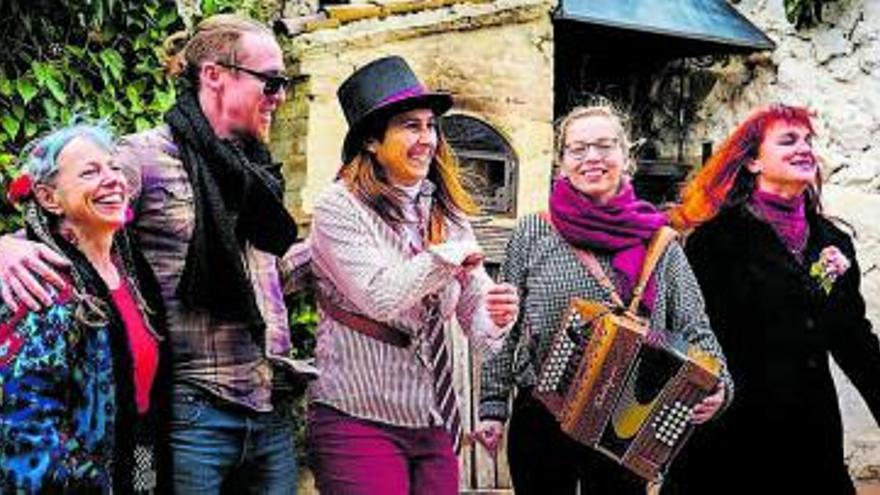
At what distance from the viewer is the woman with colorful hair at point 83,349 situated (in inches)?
107

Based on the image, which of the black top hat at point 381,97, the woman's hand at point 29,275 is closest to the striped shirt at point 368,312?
the black top hat at point 381,97

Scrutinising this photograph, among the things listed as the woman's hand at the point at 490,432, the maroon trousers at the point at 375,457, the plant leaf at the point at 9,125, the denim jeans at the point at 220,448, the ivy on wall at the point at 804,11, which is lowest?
the woman's hand at the point at 490,432

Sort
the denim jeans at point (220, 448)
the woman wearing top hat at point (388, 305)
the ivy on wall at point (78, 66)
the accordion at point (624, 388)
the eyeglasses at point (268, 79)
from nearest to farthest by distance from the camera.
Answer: the denim jeans at point (220, 448)
the eyeglasses at point (268, 79)
the woman wearing top hat at point (388, 305)
the accordion at point (624, 388)
the ivy on wall at point (78, 66)

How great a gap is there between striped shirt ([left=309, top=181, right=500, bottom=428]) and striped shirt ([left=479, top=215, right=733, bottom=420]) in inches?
14.8

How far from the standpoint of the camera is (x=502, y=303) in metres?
3.52

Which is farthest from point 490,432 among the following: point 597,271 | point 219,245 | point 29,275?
point 29,275

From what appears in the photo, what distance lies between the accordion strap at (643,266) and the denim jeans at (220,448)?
45.2 inches

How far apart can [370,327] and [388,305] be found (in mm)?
165

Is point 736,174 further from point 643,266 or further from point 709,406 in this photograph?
point 709,406

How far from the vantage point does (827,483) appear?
4285 millimetres

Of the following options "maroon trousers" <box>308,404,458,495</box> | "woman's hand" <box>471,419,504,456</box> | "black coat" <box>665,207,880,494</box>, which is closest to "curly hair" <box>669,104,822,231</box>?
"black coat" <box>665,207,880,494</box>

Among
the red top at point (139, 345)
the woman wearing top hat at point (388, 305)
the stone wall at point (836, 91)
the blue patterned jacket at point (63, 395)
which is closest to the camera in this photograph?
the blue patterned jacket at point (63, 395)

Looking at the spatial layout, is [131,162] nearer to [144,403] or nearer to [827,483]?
[144,403]

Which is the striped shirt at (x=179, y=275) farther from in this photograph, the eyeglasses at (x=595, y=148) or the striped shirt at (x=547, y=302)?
the eyeglasses at (x=595, y=148)
